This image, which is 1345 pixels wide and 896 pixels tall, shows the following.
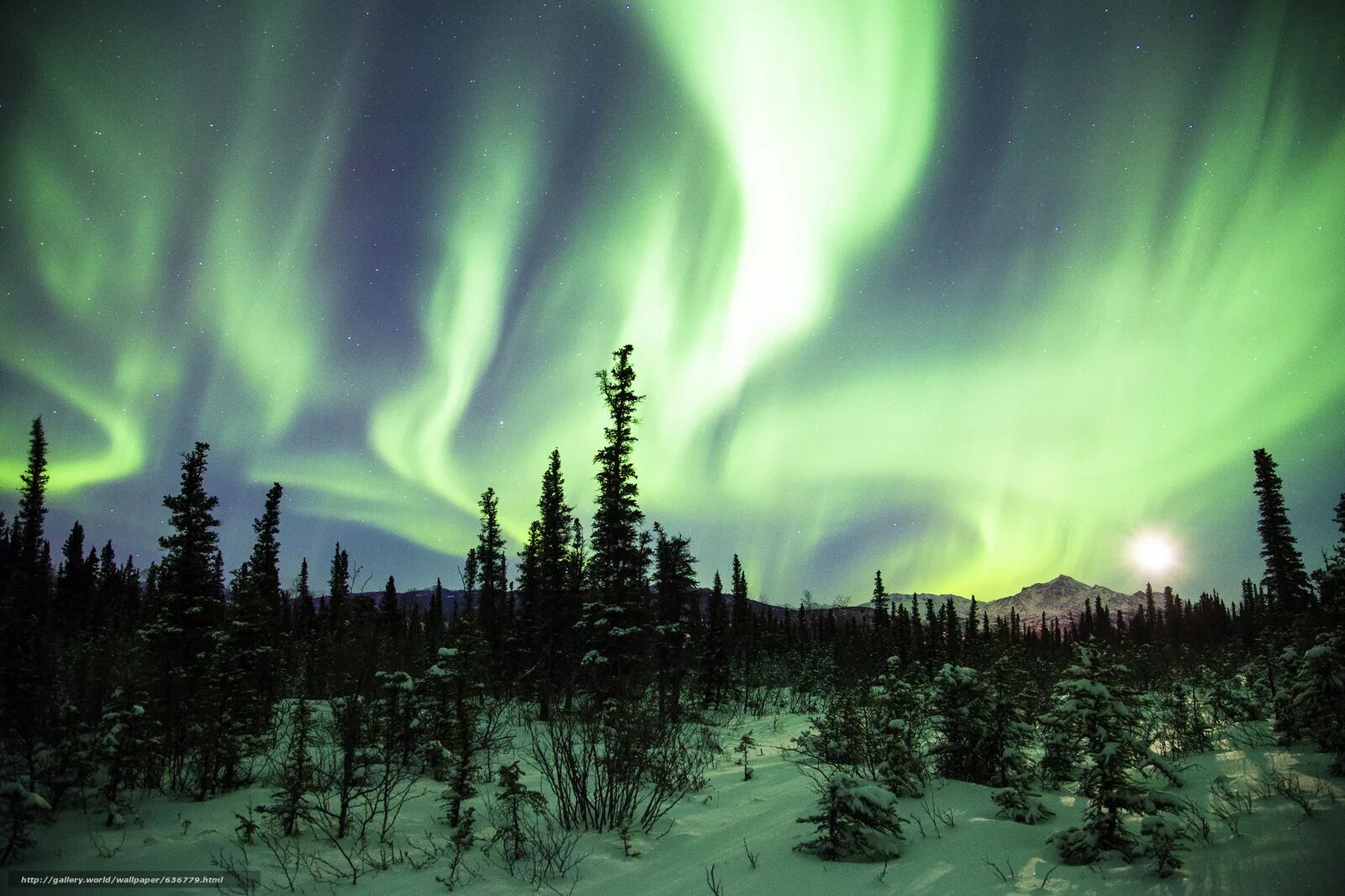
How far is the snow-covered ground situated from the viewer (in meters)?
6.10

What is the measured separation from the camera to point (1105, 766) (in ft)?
22.5

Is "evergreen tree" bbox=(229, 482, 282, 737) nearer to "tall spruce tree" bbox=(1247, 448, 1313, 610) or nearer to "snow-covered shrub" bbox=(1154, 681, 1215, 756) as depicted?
"snow-covered shrub" bbox=(1154, 681, 1215, 756)

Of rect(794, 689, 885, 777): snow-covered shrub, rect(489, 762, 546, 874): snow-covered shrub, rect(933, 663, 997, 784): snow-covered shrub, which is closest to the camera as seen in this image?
rect(489, 762, 546, 874): snow-covered shrub

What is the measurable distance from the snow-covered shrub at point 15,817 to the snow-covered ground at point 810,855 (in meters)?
0.24

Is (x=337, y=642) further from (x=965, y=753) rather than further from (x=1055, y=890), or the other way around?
(x=965, y=753)

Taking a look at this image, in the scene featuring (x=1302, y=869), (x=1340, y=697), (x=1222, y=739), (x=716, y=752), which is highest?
(x=1340, y=697)

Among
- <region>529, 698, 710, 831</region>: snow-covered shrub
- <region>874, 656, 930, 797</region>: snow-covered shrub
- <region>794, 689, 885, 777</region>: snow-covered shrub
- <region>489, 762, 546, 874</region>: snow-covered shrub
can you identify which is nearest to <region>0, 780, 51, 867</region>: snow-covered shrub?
<region>489, 762, 546, 874</region>: snow-covered shrub

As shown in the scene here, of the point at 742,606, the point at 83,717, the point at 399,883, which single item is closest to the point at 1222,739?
the point at 399,883

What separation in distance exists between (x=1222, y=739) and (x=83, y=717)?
24.9m

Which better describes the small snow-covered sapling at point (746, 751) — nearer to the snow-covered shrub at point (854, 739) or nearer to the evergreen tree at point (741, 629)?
the snow-covered shrub at point (854, 739)

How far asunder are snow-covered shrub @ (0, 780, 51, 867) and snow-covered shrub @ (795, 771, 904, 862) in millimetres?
9944

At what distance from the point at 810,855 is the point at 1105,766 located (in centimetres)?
370

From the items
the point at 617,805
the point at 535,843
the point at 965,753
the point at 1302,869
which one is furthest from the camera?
the point at 965,753

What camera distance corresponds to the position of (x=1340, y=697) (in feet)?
27.8
